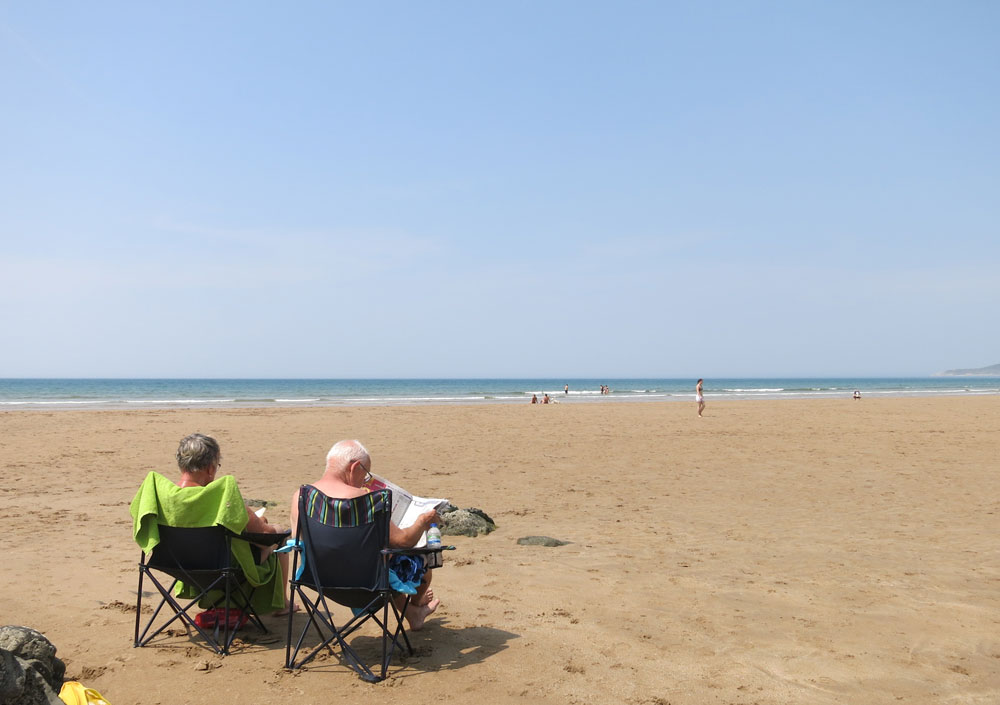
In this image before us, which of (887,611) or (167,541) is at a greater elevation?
(167,541)

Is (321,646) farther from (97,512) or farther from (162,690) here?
(97,512)

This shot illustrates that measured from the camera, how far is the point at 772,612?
5.16m

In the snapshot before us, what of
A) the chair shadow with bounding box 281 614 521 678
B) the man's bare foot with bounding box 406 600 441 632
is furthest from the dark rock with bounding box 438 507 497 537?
the man's bare foot with bounding box 406 600 441 632

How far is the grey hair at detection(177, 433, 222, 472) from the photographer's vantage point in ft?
14.5

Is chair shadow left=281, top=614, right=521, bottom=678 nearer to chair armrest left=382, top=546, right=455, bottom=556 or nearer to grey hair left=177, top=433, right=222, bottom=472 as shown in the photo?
chair armrest left=382, top=546, right=455, bottom=556

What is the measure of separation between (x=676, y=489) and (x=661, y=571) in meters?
4.39

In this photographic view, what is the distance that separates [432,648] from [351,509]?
3.84ft

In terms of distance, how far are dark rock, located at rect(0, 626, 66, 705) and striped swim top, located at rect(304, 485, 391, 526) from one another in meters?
1.32

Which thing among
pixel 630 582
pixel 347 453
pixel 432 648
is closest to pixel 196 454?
pixel 347 453

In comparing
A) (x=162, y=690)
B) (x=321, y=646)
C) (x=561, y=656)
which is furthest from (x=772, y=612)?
(x=162, y=690)

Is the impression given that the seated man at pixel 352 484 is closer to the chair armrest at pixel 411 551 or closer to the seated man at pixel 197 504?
the chair armrest at pixel 411 551

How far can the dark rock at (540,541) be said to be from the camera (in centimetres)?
730

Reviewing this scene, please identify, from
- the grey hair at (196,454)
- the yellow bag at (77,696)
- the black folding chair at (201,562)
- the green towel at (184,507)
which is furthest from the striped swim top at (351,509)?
the yellow bag at (77,696)

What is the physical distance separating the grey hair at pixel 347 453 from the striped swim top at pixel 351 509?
0.77ft
